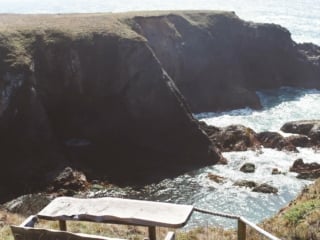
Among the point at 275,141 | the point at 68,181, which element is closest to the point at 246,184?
the point at 275,141

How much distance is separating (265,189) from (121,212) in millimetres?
28746

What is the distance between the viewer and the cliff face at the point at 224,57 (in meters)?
61.6

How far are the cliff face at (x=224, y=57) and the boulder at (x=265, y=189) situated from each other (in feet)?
77.6

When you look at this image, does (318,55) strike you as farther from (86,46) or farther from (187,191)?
(187,191)

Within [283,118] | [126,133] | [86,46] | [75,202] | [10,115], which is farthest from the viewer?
[283,118]

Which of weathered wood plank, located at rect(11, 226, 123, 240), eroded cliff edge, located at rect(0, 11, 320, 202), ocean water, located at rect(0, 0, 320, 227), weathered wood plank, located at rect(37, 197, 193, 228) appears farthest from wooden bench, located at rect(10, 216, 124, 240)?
eroded cliff edge, located at rect(0, 11, 320, 202)

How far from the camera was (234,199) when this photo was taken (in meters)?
35.6

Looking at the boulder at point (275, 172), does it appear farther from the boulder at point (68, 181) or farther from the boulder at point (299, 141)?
the boulder at point (68, 181)

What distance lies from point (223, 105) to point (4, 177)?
31883 mm

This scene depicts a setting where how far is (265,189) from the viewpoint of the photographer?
36.8 meters

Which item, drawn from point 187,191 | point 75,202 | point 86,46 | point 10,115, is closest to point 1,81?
point 10,115

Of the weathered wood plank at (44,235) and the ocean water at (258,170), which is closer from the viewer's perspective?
the weathered wood plank at (44,235)

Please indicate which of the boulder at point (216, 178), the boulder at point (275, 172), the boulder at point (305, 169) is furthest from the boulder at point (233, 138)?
the boulder at point (216, 178)

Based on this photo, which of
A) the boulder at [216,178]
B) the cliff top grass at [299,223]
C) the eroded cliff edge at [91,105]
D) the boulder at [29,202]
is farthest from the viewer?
the boulder at [216,178]
